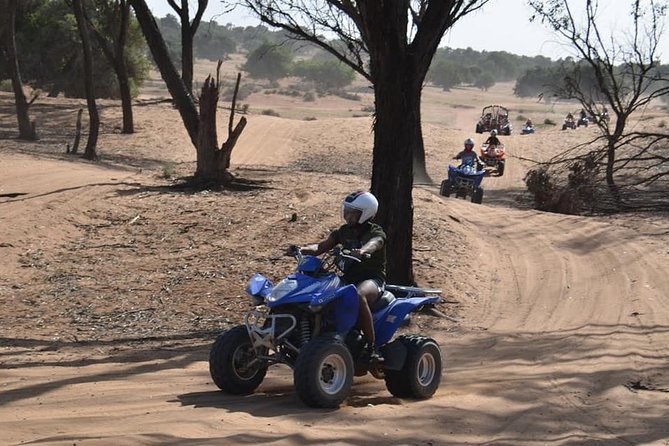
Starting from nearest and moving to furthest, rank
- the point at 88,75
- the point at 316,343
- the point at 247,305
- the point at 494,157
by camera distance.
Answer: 1. the point at 316,343
2. the point at 247,305
3. the point at 88,75
4. the point at 494,157

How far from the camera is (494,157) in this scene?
31.0m

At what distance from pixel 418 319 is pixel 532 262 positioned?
3.49m

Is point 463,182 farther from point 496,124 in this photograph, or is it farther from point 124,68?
point 496,124

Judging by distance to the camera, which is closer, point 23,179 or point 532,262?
point 532,262

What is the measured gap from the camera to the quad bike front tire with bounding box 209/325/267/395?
710 centimetres

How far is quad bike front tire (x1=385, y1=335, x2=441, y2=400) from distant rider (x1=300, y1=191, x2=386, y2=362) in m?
0.25

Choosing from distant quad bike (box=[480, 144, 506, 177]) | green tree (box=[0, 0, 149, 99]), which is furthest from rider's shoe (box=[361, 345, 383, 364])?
green tree (box=[0, 0, 149, 99])

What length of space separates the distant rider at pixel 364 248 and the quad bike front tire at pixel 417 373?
0.82 feet

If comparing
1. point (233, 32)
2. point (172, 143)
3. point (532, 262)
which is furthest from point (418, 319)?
point (233, 32)

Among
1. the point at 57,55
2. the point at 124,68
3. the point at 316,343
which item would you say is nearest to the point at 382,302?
the point at 316,343

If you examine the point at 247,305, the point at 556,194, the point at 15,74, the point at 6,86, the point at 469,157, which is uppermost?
the point at 15,74

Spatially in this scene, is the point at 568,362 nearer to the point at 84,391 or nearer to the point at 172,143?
the point at 84,391

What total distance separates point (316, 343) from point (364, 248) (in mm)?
959

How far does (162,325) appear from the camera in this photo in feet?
35.4
